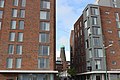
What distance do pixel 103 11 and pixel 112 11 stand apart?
3.04 meters

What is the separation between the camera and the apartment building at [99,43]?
44.6 metres

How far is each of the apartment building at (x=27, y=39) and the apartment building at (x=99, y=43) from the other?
36.5ft

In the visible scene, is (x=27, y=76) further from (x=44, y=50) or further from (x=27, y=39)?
(x=27, y=39)

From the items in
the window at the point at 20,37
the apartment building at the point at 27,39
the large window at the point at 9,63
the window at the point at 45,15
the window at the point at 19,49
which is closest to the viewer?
the large window at the point at 9,63

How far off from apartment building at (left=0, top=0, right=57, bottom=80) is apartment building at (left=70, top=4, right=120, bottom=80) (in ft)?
36.5

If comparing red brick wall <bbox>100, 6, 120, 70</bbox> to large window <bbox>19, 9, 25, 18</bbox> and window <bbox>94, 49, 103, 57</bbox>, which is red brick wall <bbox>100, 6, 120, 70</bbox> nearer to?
window <bbox>94, 49, 103, 57</bbox>

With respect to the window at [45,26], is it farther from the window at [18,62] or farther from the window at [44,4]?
the window at [18,62]

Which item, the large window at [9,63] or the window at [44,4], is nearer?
the large window at [9,63]

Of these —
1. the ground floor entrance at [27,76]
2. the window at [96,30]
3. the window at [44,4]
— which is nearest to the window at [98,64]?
the window at [96,30]

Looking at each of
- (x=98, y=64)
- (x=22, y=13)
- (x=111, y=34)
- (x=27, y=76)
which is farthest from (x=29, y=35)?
(x=111, y=34)

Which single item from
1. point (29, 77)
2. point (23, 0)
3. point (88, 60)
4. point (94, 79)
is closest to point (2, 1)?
point (23, 0)

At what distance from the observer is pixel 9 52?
38.5 metres

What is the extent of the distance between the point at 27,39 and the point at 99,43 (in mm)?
19399

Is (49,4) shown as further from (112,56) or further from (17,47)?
(112,56)
